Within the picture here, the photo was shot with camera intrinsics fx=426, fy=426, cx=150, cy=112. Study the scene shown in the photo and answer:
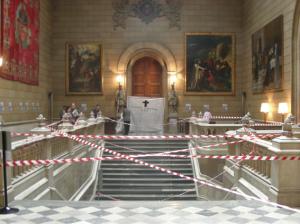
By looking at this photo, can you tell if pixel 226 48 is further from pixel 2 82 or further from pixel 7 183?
pixel 7 183

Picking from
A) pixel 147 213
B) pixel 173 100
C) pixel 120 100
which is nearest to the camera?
pixel 147 213

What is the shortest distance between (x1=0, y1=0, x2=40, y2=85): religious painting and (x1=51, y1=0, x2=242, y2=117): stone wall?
321 cm

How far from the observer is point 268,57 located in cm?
1945

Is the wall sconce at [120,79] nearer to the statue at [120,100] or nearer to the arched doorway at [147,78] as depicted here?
the statue at [120,100]

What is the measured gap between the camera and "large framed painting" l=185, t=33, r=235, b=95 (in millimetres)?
24016

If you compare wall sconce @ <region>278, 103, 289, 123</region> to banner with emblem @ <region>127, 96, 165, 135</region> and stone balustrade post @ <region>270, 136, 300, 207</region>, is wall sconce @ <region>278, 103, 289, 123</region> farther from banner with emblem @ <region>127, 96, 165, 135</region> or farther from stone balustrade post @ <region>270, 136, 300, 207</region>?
stone balustrade post @ <region>270, 136, 300, 207</region>

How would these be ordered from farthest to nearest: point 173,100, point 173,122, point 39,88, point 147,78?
point 147,78 < point 173,100 < point 173,122 < point 39,88

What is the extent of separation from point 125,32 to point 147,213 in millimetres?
18537

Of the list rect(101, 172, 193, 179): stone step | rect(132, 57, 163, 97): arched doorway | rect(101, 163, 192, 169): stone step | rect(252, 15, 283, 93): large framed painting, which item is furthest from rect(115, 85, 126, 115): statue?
rect(101, 172, 193, 179): stone step

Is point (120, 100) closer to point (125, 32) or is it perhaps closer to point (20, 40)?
point (125, 32)

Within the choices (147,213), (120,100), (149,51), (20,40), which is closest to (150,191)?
(147,213)

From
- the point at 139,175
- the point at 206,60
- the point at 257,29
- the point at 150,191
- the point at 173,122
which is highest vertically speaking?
the point at 257,29

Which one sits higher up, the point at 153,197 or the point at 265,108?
the point at 265,108

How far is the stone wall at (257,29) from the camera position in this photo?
17.0m
